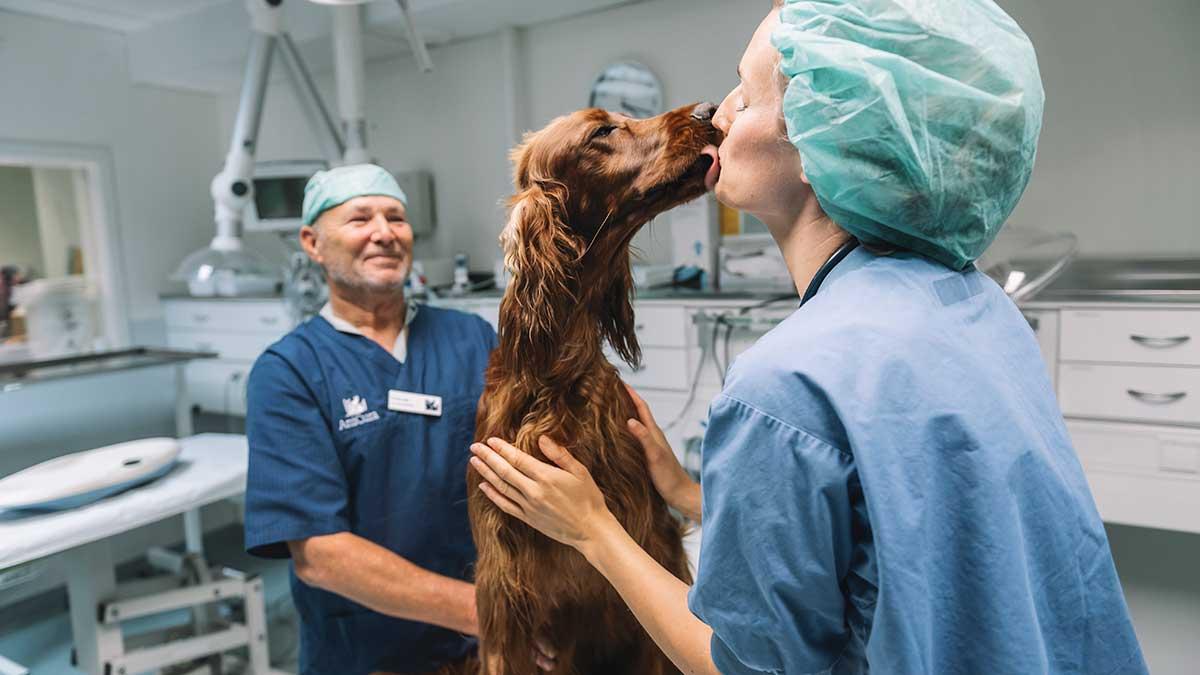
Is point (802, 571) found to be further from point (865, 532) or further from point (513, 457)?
point (513, 457)

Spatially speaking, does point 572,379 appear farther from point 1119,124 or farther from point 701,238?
point 1119,124

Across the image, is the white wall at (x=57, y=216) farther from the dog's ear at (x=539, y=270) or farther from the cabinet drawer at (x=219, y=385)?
the dog's ear at (x=539, y=270)

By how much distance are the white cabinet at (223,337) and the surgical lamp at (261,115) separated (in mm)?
1160

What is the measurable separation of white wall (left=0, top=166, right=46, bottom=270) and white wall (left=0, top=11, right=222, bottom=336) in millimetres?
220

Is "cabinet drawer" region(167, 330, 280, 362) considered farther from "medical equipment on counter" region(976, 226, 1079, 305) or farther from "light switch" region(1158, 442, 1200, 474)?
"light switch" region(1158, 442, 1200, 474)

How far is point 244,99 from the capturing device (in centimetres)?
265

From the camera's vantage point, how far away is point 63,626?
3.19 metres

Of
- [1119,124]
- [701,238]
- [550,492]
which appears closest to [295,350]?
[550,492]

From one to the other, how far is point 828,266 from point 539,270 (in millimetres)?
434

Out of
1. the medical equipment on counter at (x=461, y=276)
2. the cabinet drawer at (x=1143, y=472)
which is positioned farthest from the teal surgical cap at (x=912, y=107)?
the medical equipment on counter at (x=461, y=276)

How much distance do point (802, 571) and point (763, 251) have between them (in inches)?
97.3

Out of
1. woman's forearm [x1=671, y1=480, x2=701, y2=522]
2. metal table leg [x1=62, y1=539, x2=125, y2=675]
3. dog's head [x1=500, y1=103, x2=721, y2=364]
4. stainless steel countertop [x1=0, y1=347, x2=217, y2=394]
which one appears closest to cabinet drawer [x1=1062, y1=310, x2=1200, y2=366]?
woman's forearm [x1=671, y1=480, x2=701, y2=522]

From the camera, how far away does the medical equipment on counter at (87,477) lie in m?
1.89

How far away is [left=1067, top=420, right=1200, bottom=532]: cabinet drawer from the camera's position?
2240mm
